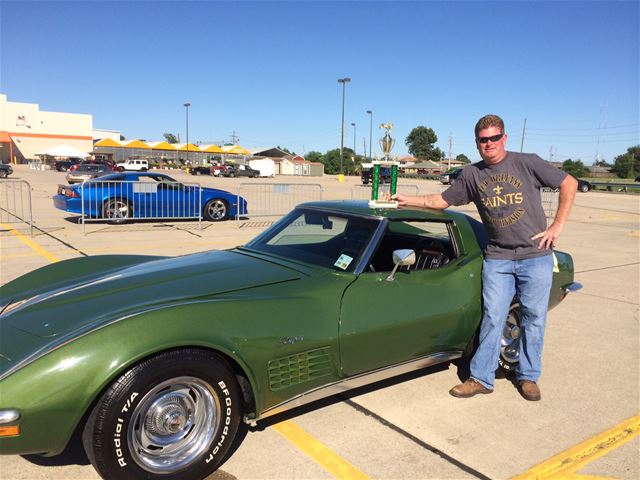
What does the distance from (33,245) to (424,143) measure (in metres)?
124

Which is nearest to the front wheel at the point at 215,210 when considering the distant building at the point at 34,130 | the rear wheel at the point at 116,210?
the rear wheel at the point at 116,210

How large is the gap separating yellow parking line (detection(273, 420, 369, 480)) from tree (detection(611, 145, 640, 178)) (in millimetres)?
89038

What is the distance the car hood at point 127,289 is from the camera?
2.59 metres

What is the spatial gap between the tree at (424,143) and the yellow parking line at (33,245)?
4796 inches

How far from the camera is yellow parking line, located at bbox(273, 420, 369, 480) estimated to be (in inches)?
106

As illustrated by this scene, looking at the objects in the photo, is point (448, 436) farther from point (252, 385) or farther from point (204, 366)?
point (204, 366)

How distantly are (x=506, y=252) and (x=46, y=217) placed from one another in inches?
502

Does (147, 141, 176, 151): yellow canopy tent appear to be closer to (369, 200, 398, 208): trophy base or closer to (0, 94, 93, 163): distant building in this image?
(0, 94, 93, 163): distant building

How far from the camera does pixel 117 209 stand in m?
12.0

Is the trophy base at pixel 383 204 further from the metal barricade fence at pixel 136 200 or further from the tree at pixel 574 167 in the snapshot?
the tree at pixel 574 167

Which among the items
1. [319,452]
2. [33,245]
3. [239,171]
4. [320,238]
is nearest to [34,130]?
[239,171]

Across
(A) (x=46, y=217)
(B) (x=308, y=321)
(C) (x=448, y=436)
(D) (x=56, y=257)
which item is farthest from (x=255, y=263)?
(A) (x=46, y=217)

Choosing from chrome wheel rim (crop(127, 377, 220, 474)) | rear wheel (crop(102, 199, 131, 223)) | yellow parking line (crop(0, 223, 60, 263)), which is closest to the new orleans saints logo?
chrome wheel rim (crop(127, 377, 220, 474))

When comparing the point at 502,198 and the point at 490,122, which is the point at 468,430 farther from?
the point at 490,122
